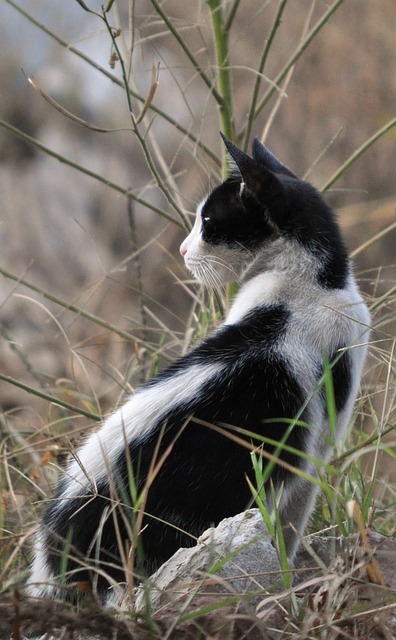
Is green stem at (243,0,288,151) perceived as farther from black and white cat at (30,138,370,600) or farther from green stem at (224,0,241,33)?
black and white cat at (30,138,370,600)

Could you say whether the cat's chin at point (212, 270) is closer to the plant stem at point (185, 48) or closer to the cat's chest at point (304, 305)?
the cat's chest at point (304, 305)

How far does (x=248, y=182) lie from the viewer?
2092 millimetres

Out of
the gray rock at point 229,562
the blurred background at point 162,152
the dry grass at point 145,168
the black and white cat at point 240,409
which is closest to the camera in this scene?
the gray rock at point 229,562

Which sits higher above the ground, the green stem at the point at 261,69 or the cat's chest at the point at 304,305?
the green stem at the point at 261,69

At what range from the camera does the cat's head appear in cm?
209

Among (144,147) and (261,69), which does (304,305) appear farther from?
(261,69)

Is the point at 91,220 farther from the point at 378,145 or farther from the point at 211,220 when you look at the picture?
the point at 211,220

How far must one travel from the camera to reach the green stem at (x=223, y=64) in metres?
2.43

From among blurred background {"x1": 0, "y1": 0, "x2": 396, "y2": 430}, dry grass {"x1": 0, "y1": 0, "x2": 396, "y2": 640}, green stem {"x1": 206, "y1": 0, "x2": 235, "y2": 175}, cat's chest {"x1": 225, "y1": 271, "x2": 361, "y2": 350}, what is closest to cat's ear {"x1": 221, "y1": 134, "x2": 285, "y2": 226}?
cat's chest {"x1": 225, "y1": 271, "x2": 361, "y2": 350}

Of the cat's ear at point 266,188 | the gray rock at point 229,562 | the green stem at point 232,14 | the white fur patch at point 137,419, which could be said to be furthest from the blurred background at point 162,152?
the gray rock at point 229,562

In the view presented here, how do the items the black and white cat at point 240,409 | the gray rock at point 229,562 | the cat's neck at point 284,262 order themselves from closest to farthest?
the gray rock at point 229,562
the black and white cat at point 240,409
the cat's neck at point 284,262

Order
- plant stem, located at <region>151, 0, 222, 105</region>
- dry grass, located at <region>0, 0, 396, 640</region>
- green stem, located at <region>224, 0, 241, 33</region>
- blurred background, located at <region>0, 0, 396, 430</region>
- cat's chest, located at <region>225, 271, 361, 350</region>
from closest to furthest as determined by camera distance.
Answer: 1. cat's chest, located at <region>225, 271, 361, 350</region>
2. plant stem, located at <region>151, 0, 222, 105</region>
3. green stem, located at <region>224, 0, 241, 33</region>
4. dry grass, located at <region>0, 0, 396, 640</region>
5. blurred background, located at <region>0, 0, 396, 430</region>

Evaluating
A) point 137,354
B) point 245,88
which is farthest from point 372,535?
point 245,88

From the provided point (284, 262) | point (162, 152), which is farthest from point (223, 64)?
point (162, 152)
